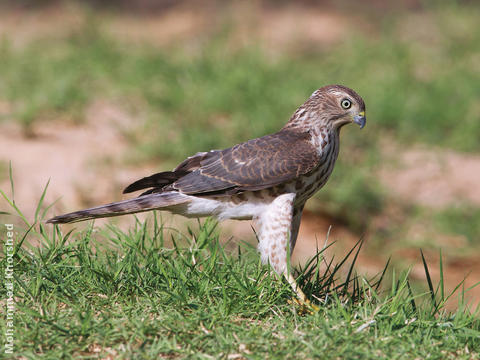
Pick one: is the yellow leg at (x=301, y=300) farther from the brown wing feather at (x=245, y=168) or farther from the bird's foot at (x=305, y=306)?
the brown wing feather at (x=245, y=168)

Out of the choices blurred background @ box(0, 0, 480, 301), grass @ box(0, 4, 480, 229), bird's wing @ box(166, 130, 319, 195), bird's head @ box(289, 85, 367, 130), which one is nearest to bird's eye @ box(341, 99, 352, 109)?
bird's head @ box(289, 85, 367, 130)

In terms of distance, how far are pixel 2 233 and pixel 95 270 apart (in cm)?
92

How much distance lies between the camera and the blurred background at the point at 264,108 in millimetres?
6164

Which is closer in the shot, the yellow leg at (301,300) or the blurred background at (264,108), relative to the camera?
the yellow leg at (301,300)

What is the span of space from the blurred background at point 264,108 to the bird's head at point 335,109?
1416 mm

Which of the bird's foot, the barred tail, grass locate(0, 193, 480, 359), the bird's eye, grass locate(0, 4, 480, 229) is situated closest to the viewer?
grass locate(0, 193, 480, 359)

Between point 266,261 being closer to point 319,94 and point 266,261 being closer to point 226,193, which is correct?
point 226,193

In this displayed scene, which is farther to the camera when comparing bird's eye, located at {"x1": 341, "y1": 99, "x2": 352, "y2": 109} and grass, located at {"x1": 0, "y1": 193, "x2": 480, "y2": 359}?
bird's eye, located at {"x1": 341, "y1": 99, "x2": 352, "y2": 109}

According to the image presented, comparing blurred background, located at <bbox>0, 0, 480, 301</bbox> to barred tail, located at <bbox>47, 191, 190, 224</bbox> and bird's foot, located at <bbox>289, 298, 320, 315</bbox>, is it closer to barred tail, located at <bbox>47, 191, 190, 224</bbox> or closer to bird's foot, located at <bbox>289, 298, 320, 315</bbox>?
barred tail, located at <bbox>47, 191, 190, 224</bbox>

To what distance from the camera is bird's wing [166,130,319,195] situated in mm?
3518

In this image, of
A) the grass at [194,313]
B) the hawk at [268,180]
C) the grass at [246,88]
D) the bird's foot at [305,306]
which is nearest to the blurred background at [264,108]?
the grass at [246,88]

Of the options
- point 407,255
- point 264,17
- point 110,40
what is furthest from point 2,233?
point 264,17

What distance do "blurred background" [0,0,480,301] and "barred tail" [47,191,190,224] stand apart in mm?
1494

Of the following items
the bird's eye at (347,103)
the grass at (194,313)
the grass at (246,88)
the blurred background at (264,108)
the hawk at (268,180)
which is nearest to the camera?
the grass at (194,313)
